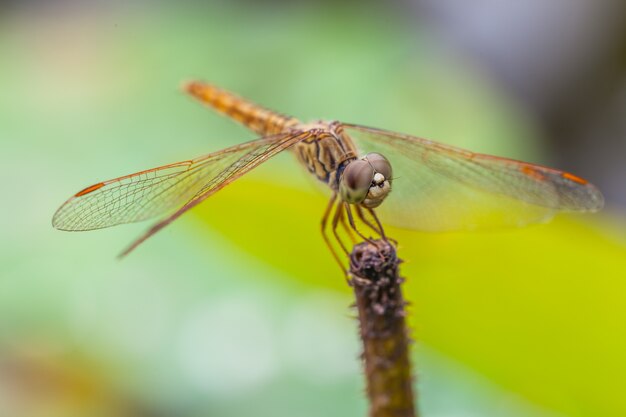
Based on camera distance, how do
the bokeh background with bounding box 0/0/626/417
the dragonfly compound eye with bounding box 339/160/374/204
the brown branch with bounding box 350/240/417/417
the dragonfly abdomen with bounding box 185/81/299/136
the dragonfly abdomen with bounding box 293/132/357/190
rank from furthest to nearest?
1. the dragonfly abdomen with bounding box 185/81/299/136
2. the bokeh background with bounding box 0/0/626/417
3. the dragonfly abdomen with bounding box 293/132/357/190
4. the dragonfly compound eye with bounding box 339/160/374/204
5. the brown branch with bounding box 350/240/417/417

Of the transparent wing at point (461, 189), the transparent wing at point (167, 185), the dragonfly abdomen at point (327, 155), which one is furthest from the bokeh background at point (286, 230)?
the transparent wing at point (167, 185)

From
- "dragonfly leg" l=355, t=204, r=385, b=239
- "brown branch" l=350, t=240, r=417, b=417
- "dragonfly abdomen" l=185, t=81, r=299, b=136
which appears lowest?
"brown branch" l=350, t=240, r=417, b=417

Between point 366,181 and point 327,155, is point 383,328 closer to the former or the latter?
point 366,181

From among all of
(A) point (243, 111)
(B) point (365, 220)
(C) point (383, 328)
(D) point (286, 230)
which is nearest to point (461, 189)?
(B) point (365, 220)

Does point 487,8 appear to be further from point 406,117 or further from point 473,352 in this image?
point 473,352

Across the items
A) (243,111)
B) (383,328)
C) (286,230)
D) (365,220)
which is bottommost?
(383,328)

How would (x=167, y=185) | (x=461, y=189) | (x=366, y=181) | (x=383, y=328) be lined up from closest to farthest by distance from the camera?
(x=383, y=328) → (x=366, y=181) → (x=167, y=185) → (x=461, y=189)

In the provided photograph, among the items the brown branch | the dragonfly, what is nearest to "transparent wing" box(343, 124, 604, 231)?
the dragonfly

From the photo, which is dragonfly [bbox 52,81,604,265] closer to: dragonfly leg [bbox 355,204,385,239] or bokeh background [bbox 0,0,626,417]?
dragonfly leg [bbox 355,204,385,239]
